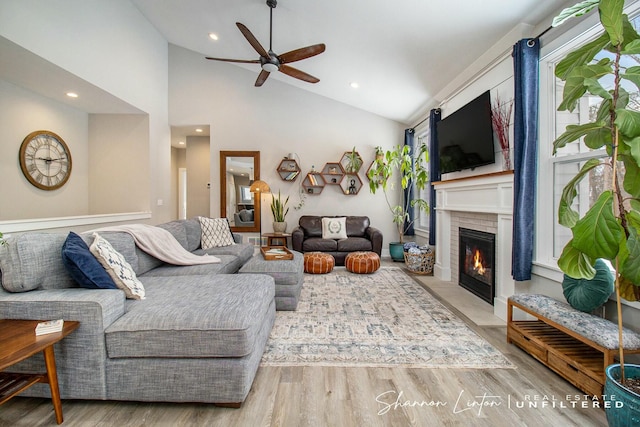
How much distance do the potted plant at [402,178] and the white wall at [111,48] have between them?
4.02 meters

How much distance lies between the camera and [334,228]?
17.8 ft

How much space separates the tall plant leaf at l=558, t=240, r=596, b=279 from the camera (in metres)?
1.37

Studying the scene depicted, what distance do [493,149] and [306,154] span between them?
3.65 m

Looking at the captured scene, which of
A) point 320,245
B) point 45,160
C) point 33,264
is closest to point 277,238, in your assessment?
point 320,245

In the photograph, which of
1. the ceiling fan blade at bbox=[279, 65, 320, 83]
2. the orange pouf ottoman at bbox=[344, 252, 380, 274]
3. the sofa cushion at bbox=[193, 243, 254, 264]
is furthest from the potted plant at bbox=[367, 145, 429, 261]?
the sofa cushion at bbox=[193, 243, 254, 264]

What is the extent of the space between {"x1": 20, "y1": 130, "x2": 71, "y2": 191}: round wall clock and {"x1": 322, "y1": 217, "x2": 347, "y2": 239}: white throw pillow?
4.27 metres

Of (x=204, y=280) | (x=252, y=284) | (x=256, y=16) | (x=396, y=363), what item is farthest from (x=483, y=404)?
(x=256, y=16)

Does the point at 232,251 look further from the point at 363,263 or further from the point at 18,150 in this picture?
the point at 18,150

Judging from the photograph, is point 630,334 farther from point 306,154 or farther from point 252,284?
point 306,154

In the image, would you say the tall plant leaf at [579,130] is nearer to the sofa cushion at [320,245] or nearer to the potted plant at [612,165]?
the potted plant at [612,165]

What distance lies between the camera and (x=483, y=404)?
162 centimetres

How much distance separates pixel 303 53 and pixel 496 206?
259cm

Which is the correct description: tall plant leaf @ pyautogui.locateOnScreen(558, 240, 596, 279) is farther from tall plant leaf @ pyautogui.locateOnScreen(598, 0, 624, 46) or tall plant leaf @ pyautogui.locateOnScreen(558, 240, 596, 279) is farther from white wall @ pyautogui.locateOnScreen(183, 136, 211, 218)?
white wall @ pyautogui.locateOnScreen(183, 136, 211, 218)

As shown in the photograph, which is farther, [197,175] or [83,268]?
[197,175]
